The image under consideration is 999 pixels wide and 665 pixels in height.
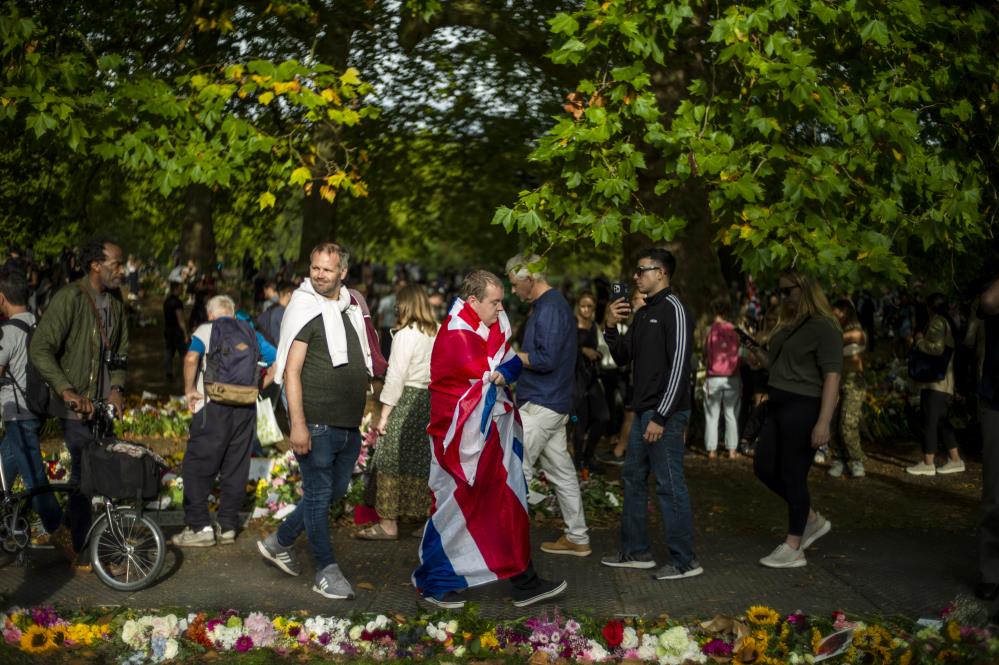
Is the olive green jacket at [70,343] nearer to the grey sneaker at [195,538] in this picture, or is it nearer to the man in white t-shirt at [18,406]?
the man in white t-shirt at [18,406]

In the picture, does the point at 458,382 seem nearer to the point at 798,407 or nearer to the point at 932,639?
the point at 798,407

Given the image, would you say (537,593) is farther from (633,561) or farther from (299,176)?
(299,176)

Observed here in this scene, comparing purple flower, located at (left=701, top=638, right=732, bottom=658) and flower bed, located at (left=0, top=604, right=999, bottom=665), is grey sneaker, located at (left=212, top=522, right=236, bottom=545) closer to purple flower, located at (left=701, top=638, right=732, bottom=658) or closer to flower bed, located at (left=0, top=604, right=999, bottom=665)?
flower bed, located at (left=0, top=604, right=999, bottom=665)

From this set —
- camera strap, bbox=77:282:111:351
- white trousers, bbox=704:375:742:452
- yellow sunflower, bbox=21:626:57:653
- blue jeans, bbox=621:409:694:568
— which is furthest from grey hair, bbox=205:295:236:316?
white trousers, bbox=704:375:742:452

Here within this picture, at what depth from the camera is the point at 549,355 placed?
714 centimetres

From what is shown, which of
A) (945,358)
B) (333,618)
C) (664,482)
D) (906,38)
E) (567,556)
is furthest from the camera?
(945,358)

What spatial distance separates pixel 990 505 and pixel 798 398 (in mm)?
1320

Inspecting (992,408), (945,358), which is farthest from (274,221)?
(992,408)

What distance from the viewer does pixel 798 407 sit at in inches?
269

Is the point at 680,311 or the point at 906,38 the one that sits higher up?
the point at 906,38

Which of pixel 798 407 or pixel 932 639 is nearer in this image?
pixel 932 639

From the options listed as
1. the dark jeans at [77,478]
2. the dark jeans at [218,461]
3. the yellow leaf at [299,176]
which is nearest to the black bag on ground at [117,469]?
the dark jeans at [77,478]

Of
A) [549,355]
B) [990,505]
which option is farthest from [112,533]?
[990,505]

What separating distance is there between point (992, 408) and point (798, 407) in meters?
1.20
